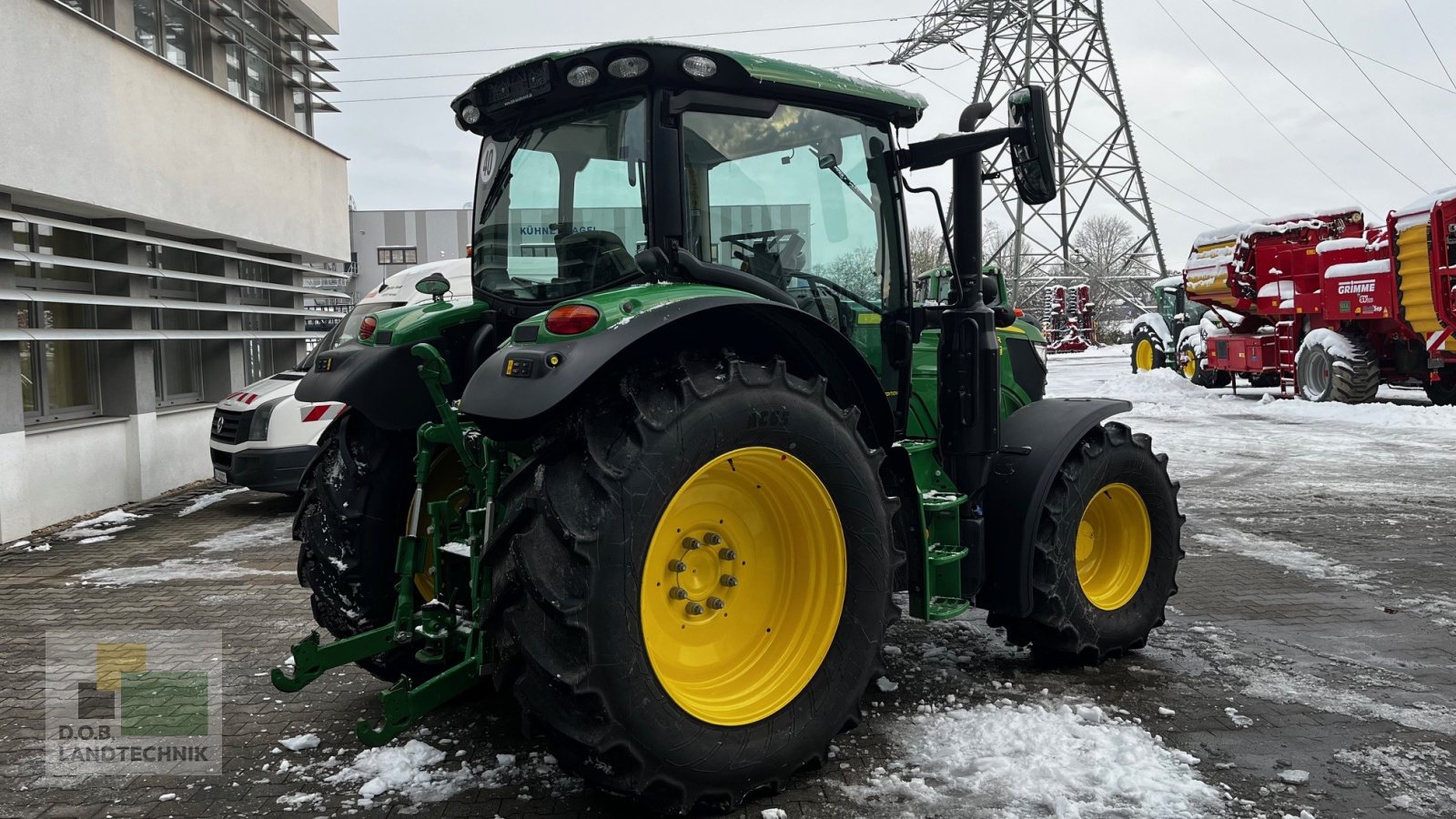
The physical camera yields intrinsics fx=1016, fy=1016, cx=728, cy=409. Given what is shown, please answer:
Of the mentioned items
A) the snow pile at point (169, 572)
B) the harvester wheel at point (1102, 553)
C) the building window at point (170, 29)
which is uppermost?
the building window at point (170, 29)

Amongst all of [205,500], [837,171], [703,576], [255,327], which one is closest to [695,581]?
[703,576]

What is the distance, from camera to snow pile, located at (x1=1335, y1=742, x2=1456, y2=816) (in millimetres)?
3074

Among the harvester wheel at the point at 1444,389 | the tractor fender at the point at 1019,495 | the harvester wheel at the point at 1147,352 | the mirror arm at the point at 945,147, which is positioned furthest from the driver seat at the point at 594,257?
the harvester wheel at the point at 1147,352

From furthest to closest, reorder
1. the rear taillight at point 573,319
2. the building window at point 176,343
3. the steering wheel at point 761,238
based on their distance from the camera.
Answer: the building window at point 176,343
the steering wheel at point 761,238
the rear taillight at point 573,319

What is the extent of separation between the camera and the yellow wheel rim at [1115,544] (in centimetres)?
461

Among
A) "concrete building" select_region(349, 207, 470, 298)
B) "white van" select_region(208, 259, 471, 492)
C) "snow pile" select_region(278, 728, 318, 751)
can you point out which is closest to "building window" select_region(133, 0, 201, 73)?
"white van" select_region(208, 259, 471, 492)

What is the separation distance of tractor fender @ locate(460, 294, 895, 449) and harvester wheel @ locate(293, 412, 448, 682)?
93 cm

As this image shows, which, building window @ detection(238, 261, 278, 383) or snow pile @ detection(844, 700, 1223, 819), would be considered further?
building window @ detection(238, 261, 278, 383)

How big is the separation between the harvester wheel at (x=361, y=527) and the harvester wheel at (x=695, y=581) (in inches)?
47.6

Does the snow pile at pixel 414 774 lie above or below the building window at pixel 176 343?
below

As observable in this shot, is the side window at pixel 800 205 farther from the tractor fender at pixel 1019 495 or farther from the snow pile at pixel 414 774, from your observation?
the snow pile at pixel 414 774

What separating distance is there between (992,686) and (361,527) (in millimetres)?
2573

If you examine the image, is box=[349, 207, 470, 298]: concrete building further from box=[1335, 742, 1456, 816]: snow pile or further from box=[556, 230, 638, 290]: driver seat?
box=[1335, 742, 1456, 816]: snow pile

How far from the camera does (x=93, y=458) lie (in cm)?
916
